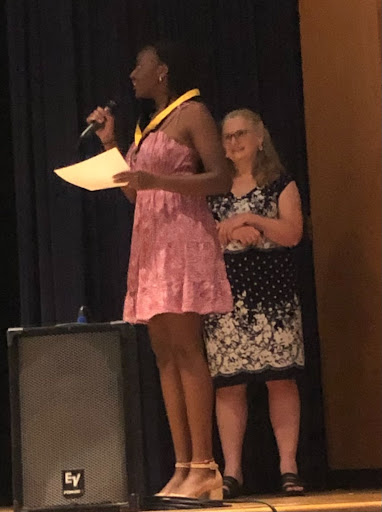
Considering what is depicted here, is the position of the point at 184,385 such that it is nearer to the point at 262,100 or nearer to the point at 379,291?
Answer: the point at 379,291

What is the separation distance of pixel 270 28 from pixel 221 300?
1.17 meters

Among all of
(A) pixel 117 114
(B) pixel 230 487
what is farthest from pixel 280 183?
(B) pixel 230 487

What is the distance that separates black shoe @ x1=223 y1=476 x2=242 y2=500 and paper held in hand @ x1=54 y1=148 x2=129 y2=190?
2.97 feet

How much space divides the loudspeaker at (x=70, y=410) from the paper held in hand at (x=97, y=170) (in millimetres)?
349

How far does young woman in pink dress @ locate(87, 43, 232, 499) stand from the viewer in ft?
7.14

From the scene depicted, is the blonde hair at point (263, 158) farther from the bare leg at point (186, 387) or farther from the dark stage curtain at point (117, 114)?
the bare leg at point (186, 387)

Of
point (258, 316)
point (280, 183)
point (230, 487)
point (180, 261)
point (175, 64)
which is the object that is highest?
point (175, 64)

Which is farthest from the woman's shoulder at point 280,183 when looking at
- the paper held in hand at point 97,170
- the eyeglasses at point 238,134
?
the paper held in hand at point 97,170

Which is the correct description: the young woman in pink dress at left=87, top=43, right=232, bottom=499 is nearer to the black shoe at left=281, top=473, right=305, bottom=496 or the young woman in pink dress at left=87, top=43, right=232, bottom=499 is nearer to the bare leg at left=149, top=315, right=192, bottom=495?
the bare leg at left=149, top=315, right=192, bottom=495

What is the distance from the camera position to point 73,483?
194cm

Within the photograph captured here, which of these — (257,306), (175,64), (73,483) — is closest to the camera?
(73,483)

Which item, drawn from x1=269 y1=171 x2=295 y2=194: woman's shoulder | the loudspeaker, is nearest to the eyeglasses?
x1=269 y1=171 x2=295 y2=194: woman's shoulder

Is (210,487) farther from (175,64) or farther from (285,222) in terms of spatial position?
(175,64)

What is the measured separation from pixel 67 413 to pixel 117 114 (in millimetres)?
1281
